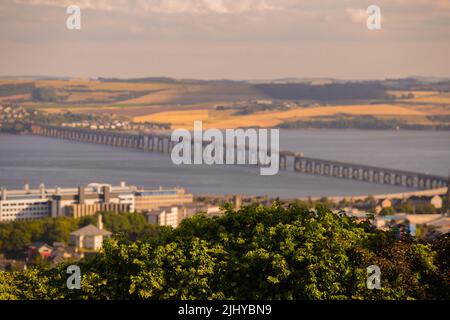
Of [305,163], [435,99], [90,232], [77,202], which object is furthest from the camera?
[435,99]

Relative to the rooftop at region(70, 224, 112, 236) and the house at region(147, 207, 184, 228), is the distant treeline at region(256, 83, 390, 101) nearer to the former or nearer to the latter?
the house at region(147, 207, 184, 228)

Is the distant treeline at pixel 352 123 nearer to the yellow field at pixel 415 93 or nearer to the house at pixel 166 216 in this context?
the yellow field at pixel 415 93

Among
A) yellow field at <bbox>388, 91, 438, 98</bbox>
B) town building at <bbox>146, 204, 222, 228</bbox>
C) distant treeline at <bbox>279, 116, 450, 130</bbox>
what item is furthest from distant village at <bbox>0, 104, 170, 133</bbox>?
town building at <bbox>146, 204, 222, 228</bbox>

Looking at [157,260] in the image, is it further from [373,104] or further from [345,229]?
[373,104]

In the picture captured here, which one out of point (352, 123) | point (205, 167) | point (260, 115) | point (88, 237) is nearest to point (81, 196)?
point (88, 237)

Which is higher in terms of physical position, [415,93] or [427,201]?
[415,93]

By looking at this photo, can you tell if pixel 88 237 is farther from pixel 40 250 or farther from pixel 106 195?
pixel 106 195

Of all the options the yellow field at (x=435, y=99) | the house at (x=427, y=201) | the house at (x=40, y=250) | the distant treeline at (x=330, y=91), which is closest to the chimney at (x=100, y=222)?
the house at (x=40, y=250)
